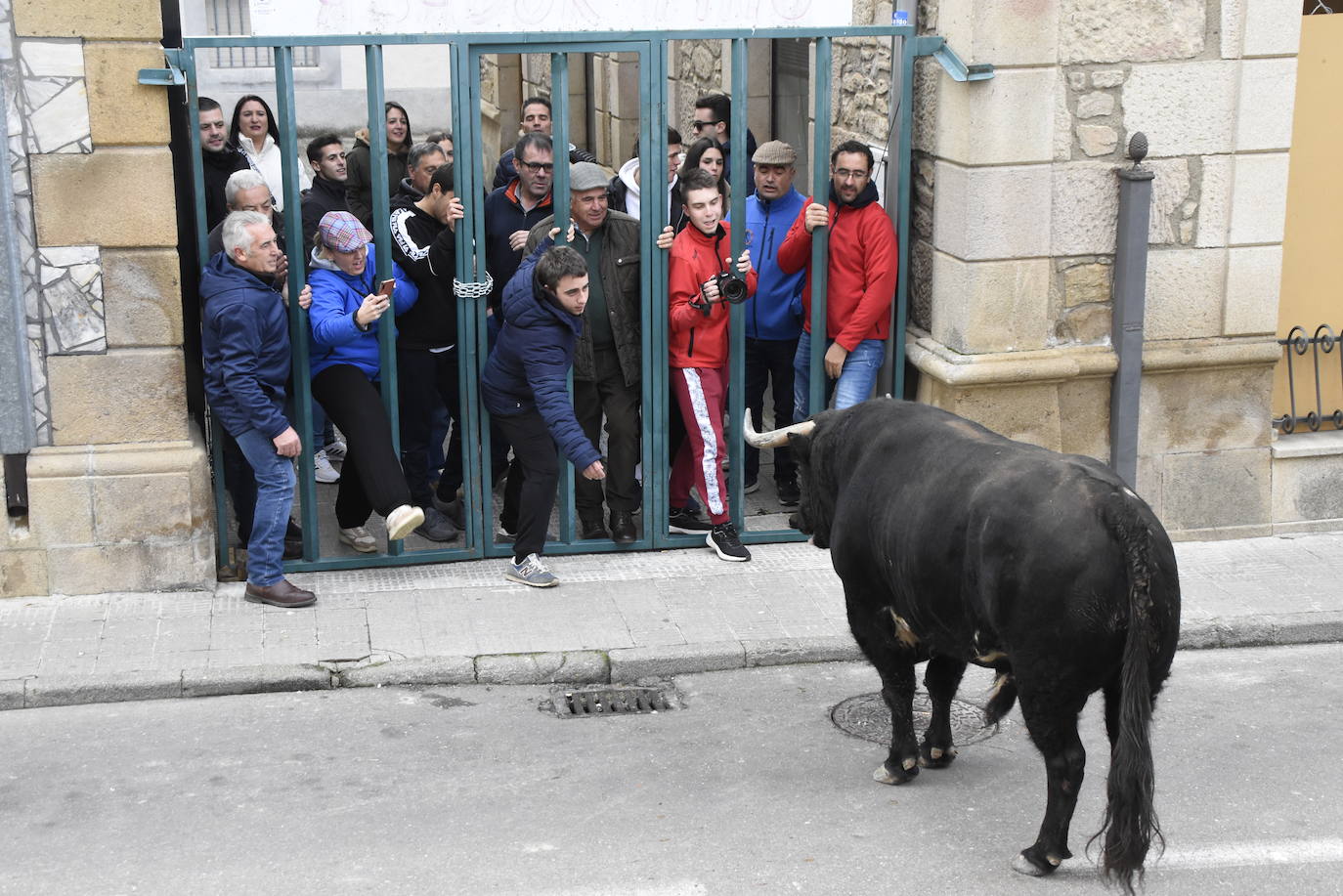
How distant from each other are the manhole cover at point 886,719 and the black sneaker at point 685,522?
79.6 inches

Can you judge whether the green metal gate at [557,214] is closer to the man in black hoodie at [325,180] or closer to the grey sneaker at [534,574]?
the grey sneaker at [534,574]

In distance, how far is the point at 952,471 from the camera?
5.54 metres

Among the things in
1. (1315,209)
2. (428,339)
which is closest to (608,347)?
(428,339)

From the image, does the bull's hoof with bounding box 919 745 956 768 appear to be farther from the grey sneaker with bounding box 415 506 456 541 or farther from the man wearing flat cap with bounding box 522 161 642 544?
the grey sneaker with bounding box 415 506 456 541

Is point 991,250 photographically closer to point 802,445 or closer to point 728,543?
point 728,543

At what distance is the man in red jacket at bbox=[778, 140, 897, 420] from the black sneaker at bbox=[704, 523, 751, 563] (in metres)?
0.91

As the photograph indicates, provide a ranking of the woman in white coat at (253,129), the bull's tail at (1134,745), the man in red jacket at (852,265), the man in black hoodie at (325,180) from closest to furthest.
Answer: the bull's tail at (1134,745), the man in red jacket at (852,265), the man in black hoodie at (325,180), the woman in white coat at (253,129)

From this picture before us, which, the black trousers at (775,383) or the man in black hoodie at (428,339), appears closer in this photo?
the man in black hoodie at (428,339)

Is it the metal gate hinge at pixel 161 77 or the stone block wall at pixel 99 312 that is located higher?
the metal gate hinge at pixel 161 77

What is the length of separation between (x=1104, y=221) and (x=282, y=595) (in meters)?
4.55

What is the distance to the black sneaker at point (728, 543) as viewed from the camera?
27.9ft

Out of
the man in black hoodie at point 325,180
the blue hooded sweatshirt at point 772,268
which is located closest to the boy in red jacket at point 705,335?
the blue hooded sweatshirt at point 772,268

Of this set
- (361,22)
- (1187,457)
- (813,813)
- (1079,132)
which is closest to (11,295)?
(361,22)

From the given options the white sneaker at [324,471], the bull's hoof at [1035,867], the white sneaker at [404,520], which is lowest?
the bull's hoof at [1035,867]
